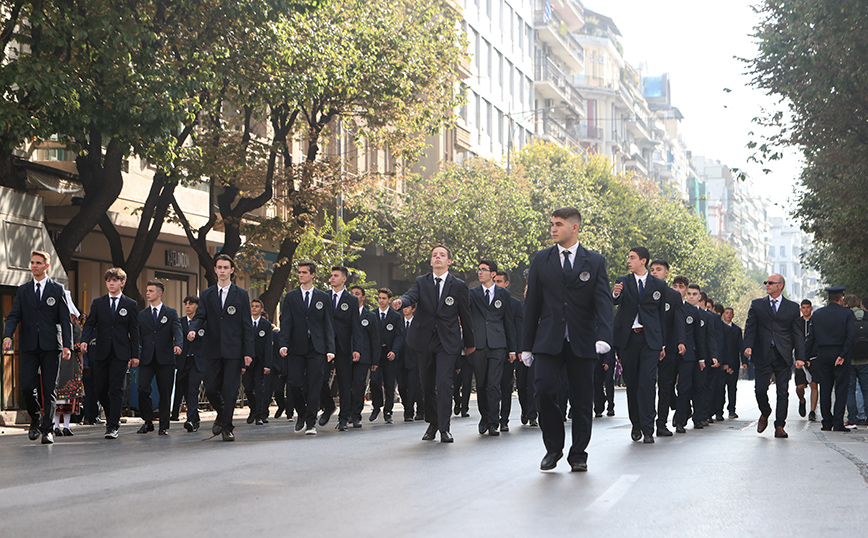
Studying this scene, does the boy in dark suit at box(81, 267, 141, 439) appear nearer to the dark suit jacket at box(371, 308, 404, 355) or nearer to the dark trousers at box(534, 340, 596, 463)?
the dark suit jacket at box(371, 308, 404, 355)

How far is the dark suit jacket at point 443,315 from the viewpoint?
13.0 m

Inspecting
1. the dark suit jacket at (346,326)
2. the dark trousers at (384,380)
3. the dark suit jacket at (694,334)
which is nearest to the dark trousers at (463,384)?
the dark trousers at (384,380)

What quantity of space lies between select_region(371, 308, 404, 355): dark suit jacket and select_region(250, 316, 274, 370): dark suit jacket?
164cm

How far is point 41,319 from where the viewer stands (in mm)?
13727

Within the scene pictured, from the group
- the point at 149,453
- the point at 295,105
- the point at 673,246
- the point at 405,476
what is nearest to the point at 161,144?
the point at 295,105

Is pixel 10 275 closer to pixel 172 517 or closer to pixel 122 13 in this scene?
pixel 122 13

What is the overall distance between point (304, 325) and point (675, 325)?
438 centimetres

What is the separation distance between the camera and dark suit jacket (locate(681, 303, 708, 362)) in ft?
52.0

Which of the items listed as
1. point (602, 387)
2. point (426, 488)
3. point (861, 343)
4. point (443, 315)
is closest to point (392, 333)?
point (602, 387)

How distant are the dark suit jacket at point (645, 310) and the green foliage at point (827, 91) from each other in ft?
32.7

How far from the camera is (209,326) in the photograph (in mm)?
13789

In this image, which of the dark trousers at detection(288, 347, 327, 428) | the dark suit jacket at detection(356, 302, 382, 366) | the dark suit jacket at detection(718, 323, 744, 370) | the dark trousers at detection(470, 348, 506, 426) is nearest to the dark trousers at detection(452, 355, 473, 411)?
the dark suit jacket at detection(356, 302, 382, 366)

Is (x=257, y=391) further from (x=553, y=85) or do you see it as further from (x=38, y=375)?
(x=553, y=85)

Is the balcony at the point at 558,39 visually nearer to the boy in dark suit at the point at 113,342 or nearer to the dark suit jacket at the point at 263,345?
the dark suit jacket at the point at 263,345
